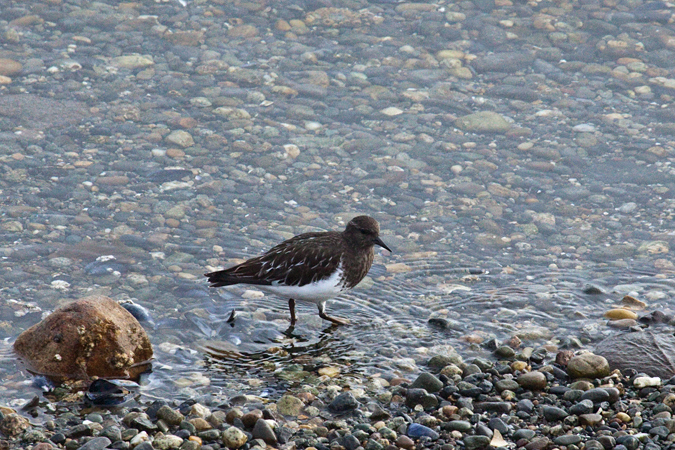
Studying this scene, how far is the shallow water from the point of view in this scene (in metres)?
7.72

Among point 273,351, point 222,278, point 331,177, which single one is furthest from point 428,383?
point 331,177

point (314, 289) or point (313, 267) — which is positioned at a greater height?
point (313, 267)

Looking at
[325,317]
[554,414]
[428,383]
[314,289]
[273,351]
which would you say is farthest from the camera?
[325,317]

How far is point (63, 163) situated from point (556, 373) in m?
7.51

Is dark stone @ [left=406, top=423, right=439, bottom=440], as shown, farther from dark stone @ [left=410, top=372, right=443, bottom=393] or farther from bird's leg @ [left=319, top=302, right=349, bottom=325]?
bird's leg @ [left=319, top=302, right=349, bottom=325]

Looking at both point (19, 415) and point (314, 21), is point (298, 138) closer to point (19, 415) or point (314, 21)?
point (314, 21)

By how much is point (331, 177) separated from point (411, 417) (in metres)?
5.84

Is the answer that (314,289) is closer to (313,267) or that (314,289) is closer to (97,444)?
(313,267)

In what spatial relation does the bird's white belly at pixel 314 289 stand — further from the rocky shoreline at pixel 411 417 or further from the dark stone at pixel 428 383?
the dark stone at pixel 428 383

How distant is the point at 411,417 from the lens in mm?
5918

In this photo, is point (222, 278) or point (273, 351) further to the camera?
point (222, 278)

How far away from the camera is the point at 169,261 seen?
908 cm

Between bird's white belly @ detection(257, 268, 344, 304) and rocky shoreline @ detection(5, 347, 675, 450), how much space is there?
4.13 ft

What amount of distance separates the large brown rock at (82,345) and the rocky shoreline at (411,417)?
33cm
